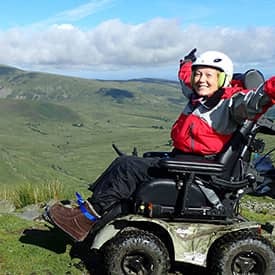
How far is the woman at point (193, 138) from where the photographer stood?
226 inches

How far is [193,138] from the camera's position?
576 cm

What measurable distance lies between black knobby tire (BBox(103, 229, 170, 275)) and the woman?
0.45 m

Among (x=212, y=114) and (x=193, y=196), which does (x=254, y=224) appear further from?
(x=212, y=114)

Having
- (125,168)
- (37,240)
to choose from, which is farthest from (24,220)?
(125,168)

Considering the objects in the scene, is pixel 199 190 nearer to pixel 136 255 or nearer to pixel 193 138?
pixel 193 138

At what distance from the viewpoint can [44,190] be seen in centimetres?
1098

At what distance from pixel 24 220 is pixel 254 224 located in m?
4.38

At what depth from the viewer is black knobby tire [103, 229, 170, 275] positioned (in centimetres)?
555

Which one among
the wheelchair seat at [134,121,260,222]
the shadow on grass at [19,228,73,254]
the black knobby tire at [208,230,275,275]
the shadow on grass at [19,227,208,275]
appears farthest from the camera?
the shadow on grass at [19,228,73,254]

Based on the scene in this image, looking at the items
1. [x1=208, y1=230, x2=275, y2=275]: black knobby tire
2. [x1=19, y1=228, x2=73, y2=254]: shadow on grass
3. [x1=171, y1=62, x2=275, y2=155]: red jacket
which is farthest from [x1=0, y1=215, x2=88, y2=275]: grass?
[x1=171, y1=62, x2=275, y2=155]: red jacket

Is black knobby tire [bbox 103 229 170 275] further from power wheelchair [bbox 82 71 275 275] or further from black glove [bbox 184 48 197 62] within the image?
black glove [bbox 184 48 197 62]

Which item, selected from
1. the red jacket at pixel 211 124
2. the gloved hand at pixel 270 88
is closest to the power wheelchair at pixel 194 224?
the red jacket at pixel 211 124

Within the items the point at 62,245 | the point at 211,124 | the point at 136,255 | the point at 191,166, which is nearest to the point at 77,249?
the point at 62,245

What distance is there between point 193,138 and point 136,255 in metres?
1.57
